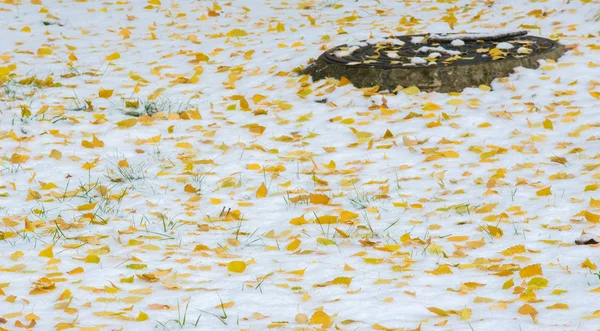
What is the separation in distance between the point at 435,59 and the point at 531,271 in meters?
3.12

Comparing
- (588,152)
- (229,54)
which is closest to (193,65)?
(229,54)

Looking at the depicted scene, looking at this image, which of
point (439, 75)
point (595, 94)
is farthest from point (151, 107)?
point (595, 94)

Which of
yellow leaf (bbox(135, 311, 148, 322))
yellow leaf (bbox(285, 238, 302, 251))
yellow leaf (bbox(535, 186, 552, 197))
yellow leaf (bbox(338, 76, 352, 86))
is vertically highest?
yellow leaf (bbox(135, 311, 148, 322))

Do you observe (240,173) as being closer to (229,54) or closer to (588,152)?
(588,152)

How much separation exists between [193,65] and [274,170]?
254 centimetres

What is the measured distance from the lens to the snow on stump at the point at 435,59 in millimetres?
5801

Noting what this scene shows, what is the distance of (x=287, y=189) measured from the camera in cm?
435

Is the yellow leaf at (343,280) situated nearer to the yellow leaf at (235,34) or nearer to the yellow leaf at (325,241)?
the yellow leaf at (325,241)

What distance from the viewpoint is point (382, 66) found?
589 cm

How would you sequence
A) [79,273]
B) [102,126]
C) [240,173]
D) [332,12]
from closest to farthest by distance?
[79,273]
[240,173]
[102,126]
[332,12]

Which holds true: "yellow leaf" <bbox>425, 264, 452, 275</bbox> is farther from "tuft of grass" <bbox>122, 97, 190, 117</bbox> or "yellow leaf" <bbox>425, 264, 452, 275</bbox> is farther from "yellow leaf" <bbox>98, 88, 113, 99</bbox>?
"yellow leaf" <bbox>98, 88, 113, 99</bbox>

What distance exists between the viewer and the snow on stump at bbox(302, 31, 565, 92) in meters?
5.80

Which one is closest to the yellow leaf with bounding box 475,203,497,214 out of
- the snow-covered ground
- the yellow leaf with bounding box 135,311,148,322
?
the snow-covered ground

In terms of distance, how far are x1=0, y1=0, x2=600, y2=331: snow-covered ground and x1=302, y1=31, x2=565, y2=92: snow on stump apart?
13 centimetres
